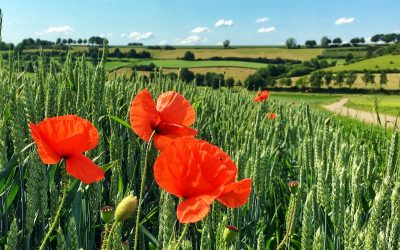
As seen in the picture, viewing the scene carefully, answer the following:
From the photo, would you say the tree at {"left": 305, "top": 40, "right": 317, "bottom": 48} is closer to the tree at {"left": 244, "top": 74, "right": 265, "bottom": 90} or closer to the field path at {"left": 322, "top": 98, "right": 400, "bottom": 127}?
the tree at {"left": 244, "top": 74, "right": 265, "bottom": 90}

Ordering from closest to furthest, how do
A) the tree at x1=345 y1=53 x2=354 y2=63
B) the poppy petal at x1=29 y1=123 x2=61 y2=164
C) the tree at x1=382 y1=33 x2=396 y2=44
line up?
the poppy petal at x1=29 y1=123 x2=61 y2=164 < the tree at x1=345 y1=53 x2=354 y2=63 < the tree at x1=382 y1=33 x2=396 y2=44

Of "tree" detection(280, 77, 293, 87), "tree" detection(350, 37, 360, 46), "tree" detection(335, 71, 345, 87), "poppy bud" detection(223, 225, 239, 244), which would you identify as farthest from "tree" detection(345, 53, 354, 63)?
"poppy bud" detection(223, 225, 239, 244)

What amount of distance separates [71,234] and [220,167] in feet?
0.86

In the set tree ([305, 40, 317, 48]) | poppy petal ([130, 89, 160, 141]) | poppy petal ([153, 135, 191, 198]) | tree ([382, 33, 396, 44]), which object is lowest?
poppy petal ([153, 135, 191, 198])

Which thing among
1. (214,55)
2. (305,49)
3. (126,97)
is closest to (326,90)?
(214,55)

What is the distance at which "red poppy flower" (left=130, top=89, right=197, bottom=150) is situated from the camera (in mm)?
1027

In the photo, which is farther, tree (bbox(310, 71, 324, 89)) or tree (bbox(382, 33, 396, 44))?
tree (bbox(382, 33, 396, 44))

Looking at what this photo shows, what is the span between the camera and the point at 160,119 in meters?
1.07

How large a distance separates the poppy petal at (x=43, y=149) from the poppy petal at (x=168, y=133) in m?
0.25

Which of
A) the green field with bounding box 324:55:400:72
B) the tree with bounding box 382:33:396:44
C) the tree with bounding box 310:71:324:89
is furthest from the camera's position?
the tree with bounding box 382:33:396:44

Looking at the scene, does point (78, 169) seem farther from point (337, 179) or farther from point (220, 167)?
point (337, 179)

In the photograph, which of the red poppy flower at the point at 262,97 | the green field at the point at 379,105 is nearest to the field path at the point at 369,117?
the green field at the point at 379,105

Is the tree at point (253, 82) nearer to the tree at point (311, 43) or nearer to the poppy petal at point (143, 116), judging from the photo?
the poppy petal at point (143, 116)

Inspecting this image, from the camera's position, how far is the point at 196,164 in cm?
74
